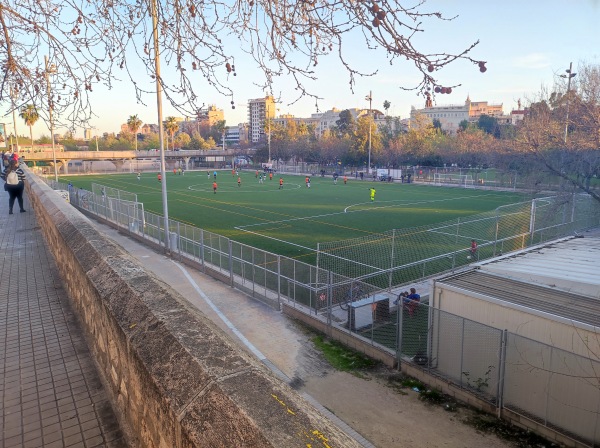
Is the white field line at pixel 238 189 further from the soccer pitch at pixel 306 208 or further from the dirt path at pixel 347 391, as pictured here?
the dirt path at pixel 347 391

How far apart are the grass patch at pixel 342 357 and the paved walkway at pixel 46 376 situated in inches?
255

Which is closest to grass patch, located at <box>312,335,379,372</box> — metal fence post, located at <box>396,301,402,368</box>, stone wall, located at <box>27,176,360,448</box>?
metal fence post, located at <box>396,301,402,368</box>

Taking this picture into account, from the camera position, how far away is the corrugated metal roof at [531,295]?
9.77 m

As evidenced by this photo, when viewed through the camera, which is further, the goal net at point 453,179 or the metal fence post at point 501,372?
the goal net at point 453,179

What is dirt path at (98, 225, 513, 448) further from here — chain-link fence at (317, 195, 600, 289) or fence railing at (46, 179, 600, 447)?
chain-link fence at (317, 195, 600, 289)

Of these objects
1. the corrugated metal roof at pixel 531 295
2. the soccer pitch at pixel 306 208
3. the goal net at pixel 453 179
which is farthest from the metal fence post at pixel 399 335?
the goal net at pixel 453 179

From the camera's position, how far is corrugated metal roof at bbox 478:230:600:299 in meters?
11.4

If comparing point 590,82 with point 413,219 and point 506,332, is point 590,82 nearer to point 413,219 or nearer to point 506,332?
point 413,219

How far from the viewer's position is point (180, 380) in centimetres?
251

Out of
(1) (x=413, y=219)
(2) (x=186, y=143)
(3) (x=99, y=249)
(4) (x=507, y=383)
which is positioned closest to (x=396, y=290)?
(4) (x=507, y=383)

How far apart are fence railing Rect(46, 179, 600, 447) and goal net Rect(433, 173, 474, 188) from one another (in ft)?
118

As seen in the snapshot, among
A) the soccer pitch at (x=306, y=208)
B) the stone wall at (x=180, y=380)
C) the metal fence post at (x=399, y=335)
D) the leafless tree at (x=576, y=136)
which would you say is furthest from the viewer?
the soccer pitch at (x=306, y=208)

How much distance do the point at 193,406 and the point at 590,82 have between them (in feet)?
87.3

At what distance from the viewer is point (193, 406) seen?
7.53 ft
